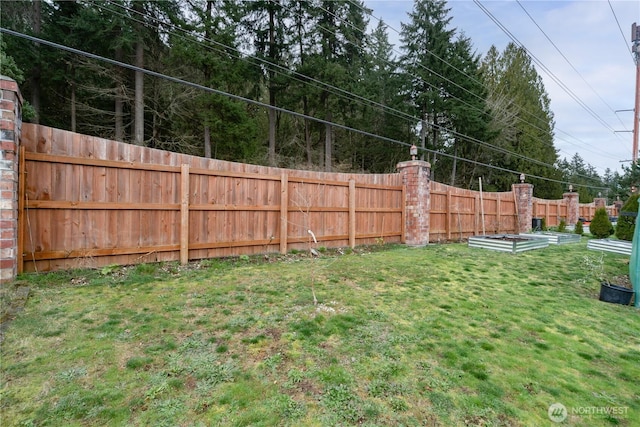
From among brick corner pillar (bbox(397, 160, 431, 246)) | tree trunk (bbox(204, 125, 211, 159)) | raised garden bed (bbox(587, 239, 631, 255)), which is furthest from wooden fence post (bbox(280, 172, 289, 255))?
raised garden bed (bbox(587, 239, 631, 255))

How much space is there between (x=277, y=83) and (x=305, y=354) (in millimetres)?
13353

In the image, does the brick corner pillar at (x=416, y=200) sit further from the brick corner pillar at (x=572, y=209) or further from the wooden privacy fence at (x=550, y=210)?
the brick corner pillar at (x=572, y=209)

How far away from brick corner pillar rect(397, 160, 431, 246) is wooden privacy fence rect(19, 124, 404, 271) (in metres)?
2.22

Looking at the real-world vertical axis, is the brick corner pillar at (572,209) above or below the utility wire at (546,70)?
below

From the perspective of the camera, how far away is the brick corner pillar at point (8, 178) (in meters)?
3.07

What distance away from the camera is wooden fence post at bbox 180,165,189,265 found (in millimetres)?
4527

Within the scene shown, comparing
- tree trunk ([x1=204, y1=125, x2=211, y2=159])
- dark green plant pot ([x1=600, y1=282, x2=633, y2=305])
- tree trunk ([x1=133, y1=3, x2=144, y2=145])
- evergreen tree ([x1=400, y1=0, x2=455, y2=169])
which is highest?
Answer: evergreen tree ([x1=400, y1=0, x2=455, y2=169])

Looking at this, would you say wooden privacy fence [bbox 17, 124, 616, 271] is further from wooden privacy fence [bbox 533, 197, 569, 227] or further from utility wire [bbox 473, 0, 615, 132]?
wooden privacy fence [bbox 533, 197, 569, 227]

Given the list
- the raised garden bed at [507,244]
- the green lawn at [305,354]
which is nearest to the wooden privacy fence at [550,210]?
the raised garden bed at [507,244]

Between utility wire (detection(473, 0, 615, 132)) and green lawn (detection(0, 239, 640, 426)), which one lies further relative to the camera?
utility wire (detection(473, 0, 615, 132))

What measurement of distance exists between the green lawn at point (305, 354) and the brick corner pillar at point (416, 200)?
3.64 metres

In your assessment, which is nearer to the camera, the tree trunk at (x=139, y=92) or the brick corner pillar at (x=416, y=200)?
the brick corner pillar at (x=416, y=200)

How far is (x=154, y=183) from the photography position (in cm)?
438

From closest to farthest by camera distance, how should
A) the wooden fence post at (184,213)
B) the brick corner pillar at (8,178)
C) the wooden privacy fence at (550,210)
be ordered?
the brick corner pillar at (8,178) < the wooden fence post at (184,213) < the wooden privacy fence at (550,210)
